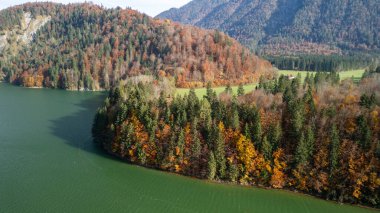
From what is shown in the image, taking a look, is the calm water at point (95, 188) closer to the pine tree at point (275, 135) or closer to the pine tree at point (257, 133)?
the pine tree at point (257, 133)

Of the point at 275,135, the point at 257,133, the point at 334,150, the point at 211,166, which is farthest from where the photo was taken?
the point at 257,133

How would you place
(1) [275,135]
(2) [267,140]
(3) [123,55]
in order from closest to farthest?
(1) [275,135] < (2) [267,140] < (3) [123,55]

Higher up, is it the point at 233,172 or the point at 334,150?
the point at 334,150

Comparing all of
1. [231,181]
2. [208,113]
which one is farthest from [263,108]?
[231,181]

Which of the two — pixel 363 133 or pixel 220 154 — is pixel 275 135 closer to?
pixel 220 154

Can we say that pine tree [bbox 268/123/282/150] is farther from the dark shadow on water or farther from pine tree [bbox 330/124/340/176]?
the dark shadow on water

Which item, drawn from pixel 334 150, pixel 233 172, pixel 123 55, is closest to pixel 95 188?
pixel 233 172
